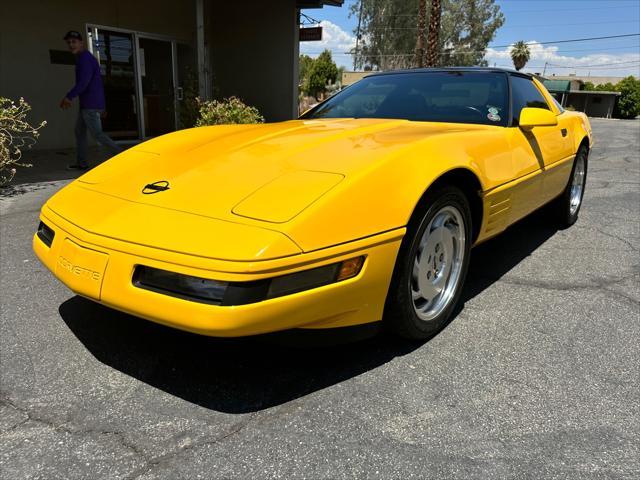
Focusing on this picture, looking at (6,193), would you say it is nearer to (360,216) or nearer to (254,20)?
(360,216)

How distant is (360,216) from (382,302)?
15.6 inches

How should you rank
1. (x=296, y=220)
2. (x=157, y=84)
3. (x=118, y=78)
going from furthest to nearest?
(x=157, y=84), (x=118, y=78), (x=296, y=220)

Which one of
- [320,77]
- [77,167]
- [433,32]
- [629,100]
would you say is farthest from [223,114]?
[629,100]

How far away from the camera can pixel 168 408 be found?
1920mm

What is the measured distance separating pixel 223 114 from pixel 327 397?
683 cm

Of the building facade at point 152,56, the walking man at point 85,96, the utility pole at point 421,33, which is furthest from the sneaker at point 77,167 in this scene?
the utility pole at point 421,33

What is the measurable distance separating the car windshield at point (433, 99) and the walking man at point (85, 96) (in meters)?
4.13

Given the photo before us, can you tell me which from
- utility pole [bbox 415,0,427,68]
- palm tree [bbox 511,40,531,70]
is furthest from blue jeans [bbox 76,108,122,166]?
palm tree [bbox 511,40,531,70]

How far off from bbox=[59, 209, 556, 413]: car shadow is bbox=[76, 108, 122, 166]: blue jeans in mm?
4374

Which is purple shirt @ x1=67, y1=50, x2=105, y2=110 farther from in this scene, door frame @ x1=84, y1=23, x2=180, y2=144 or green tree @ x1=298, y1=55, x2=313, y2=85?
green tree @ x1=298, y1=55, x2=313, y2=85

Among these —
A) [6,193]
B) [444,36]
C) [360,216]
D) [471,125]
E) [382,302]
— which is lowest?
[6,193]

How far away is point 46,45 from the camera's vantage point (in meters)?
8.24

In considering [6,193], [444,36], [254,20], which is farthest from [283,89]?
[444,36]

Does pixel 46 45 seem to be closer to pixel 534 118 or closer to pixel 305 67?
pixel 534 118
